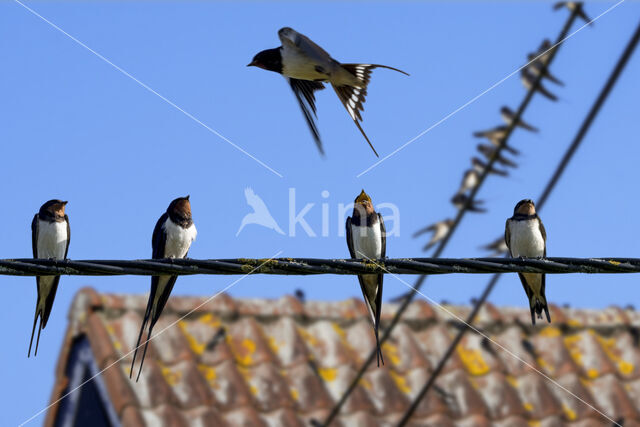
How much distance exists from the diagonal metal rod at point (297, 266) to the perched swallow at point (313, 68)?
42.7 inches

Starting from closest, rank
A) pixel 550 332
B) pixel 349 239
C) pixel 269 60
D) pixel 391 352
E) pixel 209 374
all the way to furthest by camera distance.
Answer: pixel 269 60
pixel 349 239
pixel 209 374
pixel 391 352
pixel 550 332

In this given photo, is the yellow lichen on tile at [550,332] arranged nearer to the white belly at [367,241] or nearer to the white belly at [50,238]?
the white belly at [367,241]

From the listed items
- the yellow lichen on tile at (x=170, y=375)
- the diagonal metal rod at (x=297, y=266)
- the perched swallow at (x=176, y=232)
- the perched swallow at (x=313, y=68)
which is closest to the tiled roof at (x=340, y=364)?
the yellow lichen on tile at (x=170, y=375)

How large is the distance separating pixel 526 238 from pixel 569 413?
51.4 inches

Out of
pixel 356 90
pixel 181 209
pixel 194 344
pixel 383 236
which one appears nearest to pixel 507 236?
pixel 383 236

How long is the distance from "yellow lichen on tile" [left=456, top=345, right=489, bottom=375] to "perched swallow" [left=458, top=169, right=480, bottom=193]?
3.99 feet

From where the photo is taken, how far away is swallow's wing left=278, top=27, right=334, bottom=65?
4.54 meters

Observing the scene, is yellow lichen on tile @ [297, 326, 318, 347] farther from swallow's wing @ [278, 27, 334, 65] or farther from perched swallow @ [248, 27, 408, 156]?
swallow's wing @ [278, 27, 334, 65]

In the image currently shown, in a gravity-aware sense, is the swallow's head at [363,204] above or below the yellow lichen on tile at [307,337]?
above

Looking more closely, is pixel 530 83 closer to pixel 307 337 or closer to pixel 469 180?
pixel 469 180

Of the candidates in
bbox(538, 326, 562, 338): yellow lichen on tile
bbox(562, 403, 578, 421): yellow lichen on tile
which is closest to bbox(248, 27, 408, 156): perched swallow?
bbox(562, 403, 578, 421): yellow lichen on tile

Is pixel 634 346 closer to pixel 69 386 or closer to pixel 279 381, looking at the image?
pixel 279 381

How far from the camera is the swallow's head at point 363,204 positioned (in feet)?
16.9

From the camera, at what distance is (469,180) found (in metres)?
5.52
